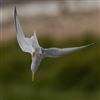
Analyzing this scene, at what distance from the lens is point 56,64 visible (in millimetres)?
3262

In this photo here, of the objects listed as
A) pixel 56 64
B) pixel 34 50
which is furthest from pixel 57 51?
pixel 56 64

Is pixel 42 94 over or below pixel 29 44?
below

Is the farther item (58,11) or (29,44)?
(58,11)

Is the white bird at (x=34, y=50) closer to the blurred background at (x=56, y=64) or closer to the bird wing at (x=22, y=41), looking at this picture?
the bird wing at (x=22, y=41)

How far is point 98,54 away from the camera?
328 cm

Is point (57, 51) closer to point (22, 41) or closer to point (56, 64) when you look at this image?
point (22, 41)

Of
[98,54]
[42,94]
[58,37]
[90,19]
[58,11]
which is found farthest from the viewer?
[58,11]

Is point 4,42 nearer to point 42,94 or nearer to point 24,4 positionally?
point 42,94

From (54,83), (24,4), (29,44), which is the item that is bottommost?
(54,83)

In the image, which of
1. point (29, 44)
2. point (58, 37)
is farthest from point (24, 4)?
point (29, 44)

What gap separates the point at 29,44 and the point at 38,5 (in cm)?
405

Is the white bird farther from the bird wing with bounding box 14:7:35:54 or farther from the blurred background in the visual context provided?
the blurred background

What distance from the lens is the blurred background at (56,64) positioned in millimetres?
2734

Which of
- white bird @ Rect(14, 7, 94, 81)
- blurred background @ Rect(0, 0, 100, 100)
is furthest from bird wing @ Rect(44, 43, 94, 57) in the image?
blurred background @ Rect(0, 0, 100, 100)
